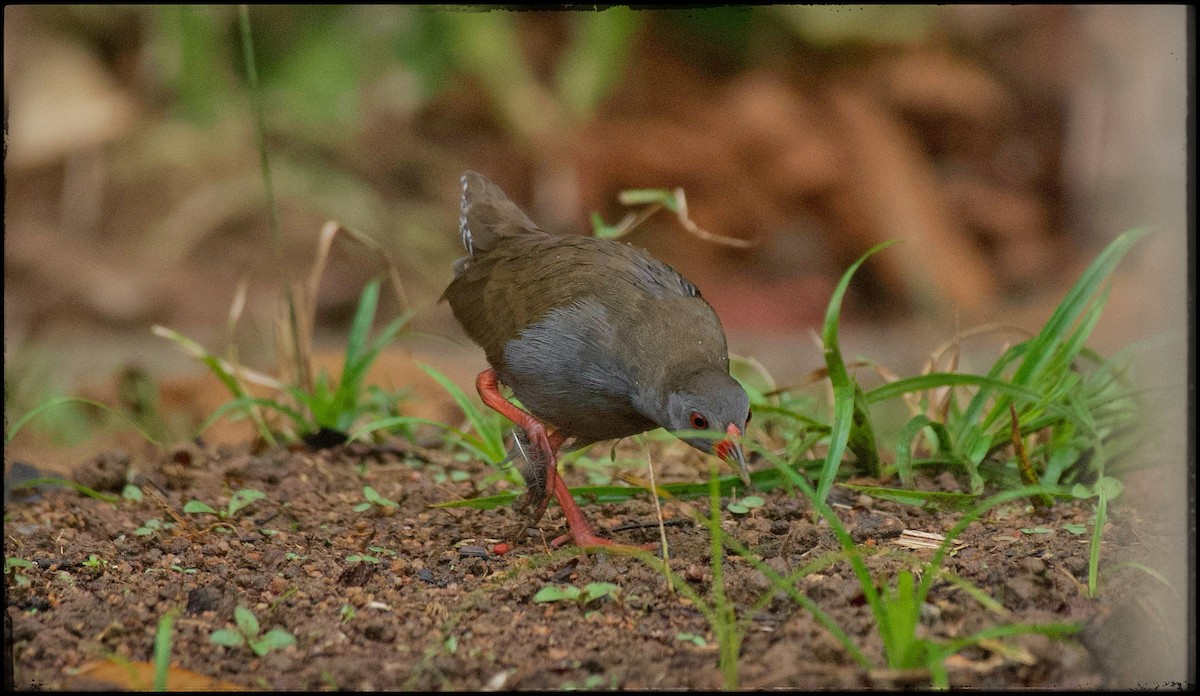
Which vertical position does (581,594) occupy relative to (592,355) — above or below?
below

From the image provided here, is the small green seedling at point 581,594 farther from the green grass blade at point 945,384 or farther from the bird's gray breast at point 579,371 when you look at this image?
the green grass blade at point 945,384

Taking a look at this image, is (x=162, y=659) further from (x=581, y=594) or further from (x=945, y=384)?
(x=945, y=384)

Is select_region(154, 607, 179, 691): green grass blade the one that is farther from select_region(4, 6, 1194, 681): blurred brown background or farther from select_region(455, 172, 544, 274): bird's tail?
select_region(4, 6, 1194, 681): blurred brown background

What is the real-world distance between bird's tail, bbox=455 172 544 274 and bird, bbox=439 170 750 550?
11.9 inches

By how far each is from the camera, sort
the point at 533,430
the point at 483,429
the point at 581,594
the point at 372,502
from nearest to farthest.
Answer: the point at 581,594 → the point at 533,430 → the point at 372,502 → the point at 483,429

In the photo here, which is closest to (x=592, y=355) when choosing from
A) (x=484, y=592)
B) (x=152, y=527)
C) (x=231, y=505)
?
(x=484, y=592)

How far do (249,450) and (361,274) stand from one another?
5.43 m

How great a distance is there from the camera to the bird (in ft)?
12.2

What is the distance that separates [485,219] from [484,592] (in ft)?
6.58


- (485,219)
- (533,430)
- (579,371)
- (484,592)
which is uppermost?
(485,219)

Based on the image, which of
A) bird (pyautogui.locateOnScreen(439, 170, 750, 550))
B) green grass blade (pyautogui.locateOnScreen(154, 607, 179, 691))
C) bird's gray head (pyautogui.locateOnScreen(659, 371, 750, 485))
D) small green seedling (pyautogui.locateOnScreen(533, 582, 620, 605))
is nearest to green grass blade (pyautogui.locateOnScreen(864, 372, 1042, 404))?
bird (pyautogui.locateOnScreen(439, 170, 750, 550))

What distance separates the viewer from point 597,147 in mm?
11219

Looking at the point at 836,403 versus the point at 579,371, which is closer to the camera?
the point at 836,403

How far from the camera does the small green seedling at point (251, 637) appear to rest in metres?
3.01
